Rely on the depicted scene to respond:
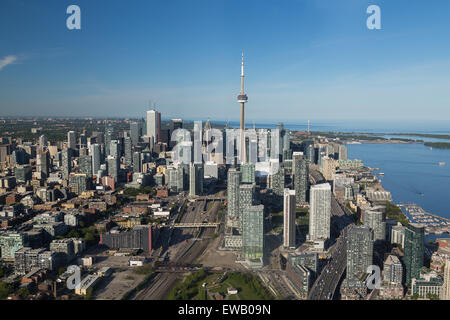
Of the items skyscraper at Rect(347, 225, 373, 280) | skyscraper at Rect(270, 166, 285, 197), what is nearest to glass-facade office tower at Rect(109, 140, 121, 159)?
skyscraper at Rect(270, 166, 285, 197)

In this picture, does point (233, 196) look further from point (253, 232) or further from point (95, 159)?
point (95, 159)

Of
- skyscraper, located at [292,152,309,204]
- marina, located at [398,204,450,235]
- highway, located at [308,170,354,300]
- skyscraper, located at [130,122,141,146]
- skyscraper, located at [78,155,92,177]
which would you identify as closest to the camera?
highway, located at [308,170,354,300]

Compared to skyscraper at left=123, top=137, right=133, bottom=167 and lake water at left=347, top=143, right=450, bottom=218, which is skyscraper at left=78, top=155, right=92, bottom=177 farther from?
lake water at left=347, top=143, right=450, bottom=218

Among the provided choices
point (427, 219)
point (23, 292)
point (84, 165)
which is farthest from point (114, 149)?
point (427, 219)

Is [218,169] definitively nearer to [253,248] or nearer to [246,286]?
[253,248]

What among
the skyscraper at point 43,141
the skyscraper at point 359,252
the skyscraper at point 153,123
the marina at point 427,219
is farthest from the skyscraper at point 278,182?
the skyscraper at point 43,141
